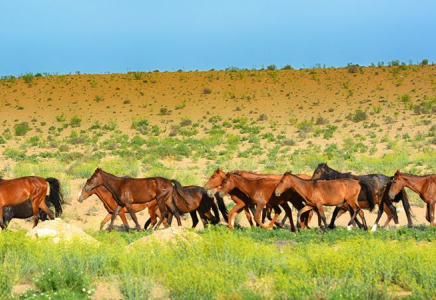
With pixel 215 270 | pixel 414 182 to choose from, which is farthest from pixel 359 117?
pixel 215 270

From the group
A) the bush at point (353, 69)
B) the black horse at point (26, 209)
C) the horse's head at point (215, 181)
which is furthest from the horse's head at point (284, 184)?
the bush at point (353, 69)

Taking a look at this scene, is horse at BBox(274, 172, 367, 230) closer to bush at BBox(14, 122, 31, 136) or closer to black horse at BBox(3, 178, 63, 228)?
black horse at BBox(3, 178, 63, 228)

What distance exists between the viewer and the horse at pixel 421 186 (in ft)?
49.7

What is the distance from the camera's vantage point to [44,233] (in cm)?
1215

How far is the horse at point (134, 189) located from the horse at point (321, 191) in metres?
2.87

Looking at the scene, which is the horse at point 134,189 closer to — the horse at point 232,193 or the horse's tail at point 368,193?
the horse at point 232,193

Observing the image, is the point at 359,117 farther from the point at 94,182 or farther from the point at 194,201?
the point at 94,182

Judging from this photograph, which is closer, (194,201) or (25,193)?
(25,193)

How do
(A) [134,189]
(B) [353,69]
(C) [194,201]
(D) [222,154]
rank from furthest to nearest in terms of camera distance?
1. (B) [353,69]
2. (D) [222,154]
3. (C) [194,201]
4. (A) [134,189]

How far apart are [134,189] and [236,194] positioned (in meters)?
2.55

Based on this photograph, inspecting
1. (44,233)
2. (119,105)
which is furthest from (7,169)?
(119,105)

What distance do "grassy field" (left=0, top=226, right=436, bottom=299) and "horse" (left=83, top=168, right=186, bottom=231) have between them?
13.5 ft

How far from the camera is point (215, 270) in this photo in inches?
368

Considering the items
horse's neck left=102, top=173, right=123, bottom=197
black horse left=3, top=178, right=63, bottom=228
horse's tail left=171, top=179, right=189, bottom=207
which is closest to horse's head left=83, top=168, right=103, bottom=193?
horse's neck left=102, top=173, right=123, bottom=197
